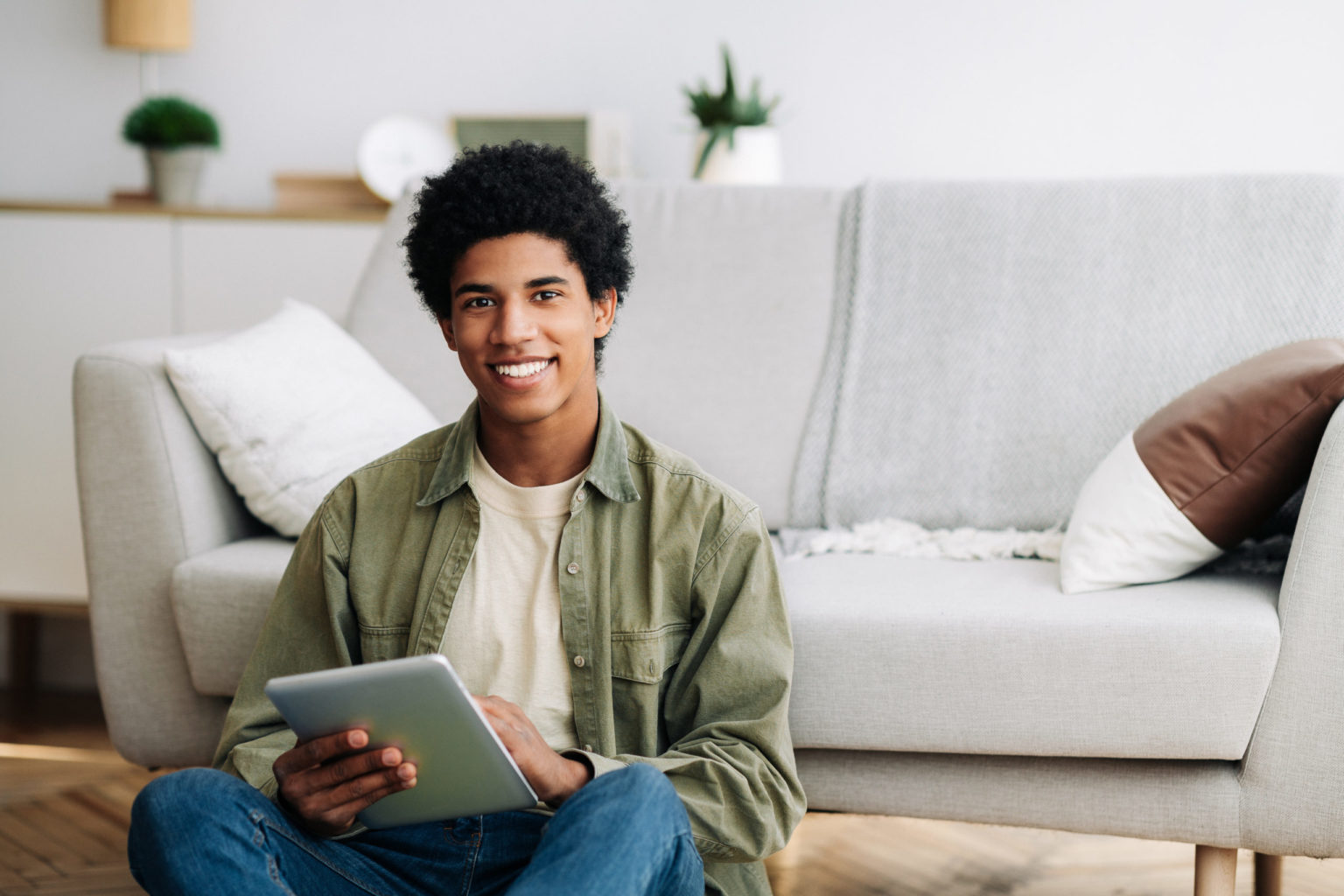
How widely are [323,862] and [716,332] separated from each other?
45.9 inches

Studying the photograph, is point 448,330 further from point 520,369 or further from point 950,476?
point 950,476

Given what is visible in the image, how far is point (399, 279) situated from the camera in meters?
2.14

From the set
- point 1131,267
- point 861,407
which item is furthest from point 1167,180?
point 861,407

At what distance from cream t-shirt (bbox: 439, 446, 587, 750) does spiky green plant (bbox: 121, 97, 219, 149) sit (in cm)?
174

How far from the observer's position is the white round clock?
2596mm

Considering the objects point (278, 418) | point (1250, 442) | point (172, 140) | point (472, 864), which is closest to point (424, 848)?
point (472, 864)

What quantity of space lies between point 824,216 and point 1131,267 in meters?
0.48

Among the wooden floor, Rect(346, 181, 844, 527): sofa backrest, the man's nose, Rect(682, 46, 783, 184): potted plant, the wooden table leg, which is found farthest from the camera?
the wooden table leg

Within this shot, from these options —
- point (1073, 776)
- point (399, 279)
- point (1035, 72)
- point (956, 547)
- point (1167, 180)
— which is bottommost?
point (1073, 776)

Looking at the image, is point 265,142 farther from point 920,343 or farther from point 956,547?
point 956,547

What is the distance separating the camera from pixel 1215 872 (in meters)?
1.42

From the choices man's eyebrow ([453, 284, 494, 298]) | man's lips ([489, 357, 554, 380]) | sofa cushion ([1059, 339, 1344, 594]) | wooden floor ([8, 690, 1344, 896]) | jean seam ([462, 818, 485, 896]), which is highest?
man's eyebrow ([453, 284, 494, 298])

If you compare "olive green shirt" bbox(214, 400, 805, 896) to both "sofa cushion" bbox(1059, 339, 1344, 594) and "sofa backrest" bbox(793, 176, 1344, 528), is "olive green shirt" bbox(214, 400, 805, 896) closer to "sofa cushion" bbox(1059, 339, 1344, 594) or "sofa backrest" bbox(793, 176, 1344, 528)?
"sofa cushion" bbox(1059, 339, 1344, 594)

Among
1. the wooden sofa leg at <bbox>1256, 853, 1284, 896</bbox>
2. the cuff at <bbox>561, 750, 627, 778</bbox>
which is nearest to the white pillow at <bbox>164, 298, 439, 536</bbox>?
the cuff at <bbox>561, 750, 627, 778</bbox>
